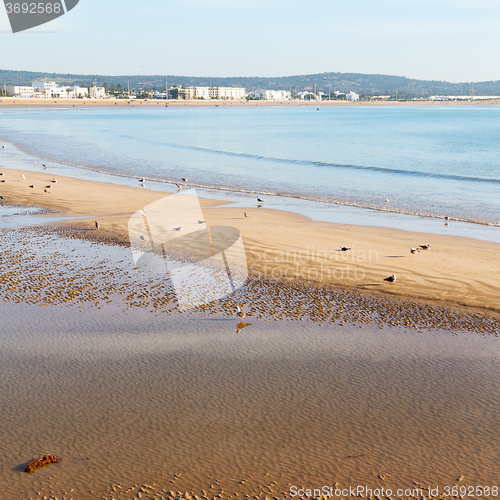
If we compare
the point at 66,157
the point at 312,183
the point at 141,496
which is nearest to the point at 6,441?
the point at 141,496

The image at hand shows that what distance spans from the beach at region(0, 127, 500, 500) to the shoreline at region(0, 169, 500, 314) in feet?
0.27

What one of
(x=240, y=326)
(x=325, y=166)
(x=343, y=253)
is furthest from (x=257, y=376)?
(x=325, y=166)

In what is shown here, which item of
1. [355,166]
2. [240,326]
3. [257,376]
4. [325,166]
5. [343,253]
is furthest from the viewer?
[325,166]

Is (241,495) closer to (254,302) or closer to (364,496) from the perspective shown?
(364,496)

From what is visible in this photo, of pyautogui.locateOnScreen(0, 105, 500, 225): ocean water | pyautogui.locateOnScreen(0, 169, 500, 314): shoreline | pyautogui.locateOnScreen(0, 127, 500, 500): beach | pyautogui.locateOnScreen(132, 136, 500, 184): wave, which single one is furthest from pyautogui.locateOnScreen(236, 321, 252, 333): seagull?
pyautogui.locateOnScreen(132, 136, 500, 184): wave

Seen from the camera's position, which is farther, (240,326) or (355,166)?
(355,166)

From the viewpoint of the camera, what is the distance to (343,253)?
14695 millimetres

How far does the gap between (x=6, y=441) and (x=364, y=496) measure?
186 inches

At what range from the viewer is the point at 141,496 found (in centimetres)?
550

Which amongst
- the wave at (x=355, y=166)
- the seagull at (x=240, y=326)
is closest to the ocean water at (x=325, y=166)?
the wave at (x=355, y=166)

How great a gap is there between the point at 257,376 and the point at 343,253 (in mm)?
7459

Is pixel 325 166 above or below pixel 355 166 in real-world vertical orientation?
below

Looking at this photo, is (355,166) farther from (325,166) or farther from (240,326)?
(240,326)

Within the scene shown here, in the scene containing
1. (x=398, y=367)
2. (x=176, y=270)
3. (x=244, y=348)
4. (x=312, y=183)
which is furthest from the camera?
(x=312, y=183)
